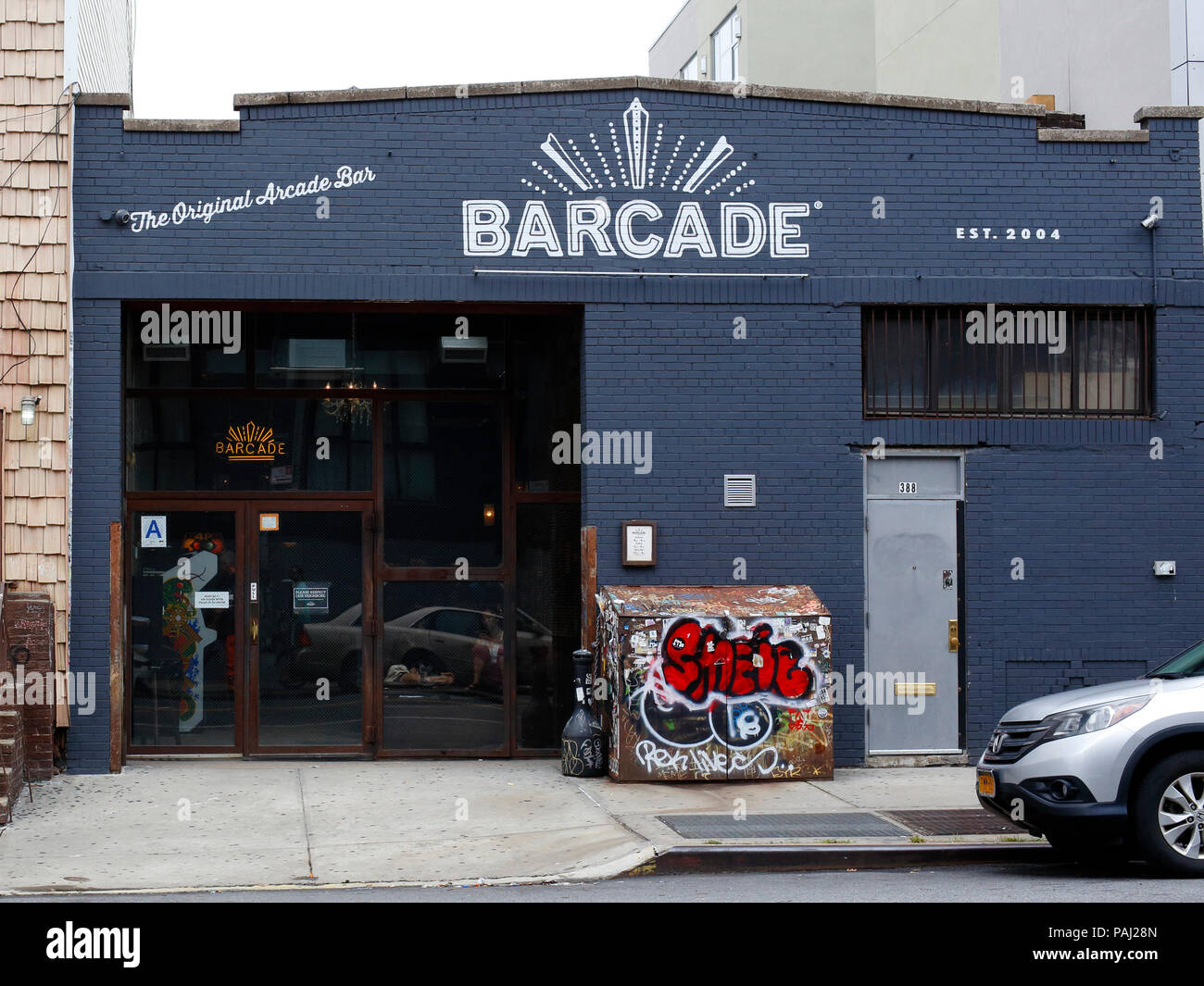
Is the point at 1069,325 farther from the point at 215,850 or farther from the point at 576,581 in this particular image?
the point at 215,850

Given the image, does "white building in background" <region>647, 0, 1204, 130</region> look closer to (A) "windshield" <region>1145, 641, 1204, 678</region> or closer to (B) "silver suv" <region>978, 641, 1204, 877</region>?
(A) "windshield" <region>1145, 641, 1204, 678</region>

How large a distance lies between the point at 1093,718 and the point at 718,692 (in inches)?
142

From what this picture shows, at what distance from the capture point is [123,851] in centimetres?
896

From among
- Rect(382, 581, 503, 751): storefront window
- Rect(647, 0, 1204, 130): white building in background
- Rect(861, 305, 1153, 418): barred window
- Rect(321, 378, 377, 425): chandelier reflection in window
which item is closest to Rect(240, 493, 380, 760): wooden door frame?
Rect(382, 581, 503, 751): storefront window

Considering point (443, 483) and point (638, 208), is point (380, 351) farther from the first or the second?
point (638, 208)

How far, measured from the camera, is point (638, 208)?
12078 millimetres

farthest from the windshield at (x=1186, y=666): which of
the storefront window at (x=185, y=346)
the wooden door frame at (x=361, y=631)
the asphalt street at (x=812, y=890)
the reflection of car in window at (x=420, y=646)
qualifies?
the storefront window at (x=185, y=346)

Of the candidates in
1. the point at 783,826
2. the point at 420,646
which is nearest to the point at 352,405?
the point at 420,646

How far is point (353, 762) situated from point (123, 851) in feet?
11.0

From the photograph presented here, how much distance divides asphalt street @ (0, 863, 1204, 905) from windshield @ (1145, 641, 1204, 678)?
1206 millimetres

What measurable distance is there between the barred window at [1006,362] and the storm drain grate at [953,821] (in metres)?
3.76

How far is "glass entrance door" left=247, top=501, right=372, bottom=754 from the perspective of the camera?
1225 cm
